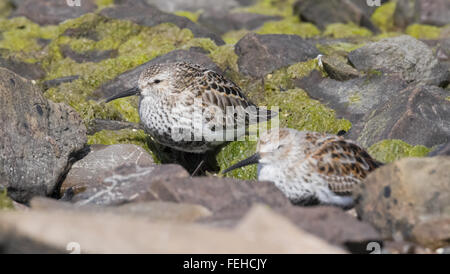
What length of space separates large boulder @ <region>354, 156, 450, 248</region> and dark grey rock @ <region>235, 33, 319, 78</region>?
6.84m

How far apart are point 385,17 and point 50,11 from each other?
1254 cm

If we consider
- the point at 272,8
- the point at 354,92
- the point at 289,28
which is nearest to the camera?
the point at 354,92

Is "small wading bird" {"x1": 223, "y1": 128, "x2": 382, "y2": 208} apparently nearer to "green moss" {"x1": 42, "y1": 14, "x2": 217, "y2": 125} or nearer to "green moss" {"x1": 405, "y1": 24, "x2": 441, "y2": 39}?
"green moss" {"x1": 42, "y1": 14, "x2": 217, "y2": 125}

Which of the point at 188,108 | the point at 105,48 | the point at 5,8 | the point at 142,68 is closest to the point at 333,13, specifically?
the point at 105,48

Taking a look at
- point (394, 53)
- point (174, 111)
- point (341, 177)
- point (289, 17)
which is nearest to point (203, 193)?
point (341, 177)

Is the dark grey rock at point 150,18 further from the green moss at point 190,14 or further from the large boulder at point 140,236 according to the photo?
the large boulder at point 140,236

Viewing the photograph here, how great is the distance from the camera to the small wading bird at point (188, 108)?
10172mm

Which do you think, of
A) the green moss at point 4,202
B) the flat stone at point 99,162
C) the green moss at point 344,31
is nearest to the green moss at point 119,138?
the flat stone at point 99,162

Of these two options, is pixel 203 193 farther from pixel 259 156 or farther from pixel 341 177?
pixel 341 177

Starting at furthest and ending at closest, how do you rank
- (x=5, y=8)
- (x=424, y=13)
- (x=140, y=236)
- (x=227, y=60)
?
(x=5, y=8), (x=424, y=13), (x=227, y=60), (x=140, y=236)

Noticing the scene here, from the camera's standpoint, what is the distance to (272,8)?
79.0 ft

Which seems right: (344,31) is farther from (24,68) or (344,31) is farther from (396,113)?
(24,68)

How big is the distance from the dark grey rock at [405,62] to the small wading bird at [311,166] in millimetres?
4881
